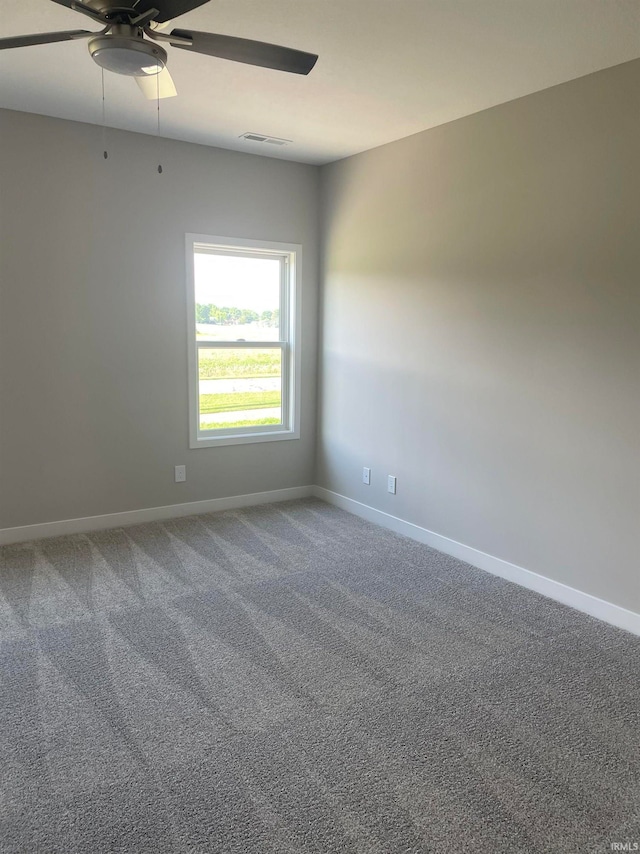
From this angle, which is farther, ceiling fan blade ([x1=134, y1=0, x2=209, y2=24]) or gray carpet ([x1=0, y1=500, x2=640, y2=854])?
gray carpet ([x1=0, y1=500, x2=640, y2=854])

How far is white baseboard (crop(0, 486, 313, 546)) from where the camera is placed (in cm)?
400

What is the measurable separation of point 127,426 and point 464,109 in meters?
2.91

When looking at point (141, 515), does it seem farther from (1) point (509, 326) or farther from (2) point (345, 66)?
(2) point (345, 66)

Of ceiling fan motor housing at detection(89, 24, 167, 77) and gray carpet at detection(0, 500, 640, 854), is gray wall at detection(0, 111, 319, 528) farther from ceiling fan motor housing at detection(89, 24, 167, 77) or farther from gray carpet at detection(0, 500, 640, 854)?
ceiling fan motor housing at detection(89, 24, 167, 77)

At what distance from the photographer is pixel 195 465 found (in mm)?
4602

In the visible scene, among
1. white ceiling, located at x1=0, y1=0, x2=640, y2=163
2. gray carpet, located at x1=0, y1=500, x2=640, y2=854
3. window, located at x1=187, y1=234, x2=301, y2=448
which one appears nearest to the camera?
gray carpet, located at x1=0, y1=500, x2=640, y2=854

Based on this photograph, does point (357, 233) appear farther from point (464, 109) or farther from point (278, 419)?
point (278, 419)

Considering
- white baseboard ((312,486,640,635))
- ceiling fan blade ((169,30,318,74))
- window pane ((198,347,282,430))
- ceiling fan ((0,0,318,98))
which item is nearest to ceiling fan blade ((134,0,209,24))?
ceiling fan ((0,0,318,98))

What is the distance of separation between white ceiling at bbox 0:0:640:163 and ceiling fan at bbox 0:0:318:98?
483 mm

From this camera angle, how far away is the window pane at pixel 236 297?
4531 millimetres

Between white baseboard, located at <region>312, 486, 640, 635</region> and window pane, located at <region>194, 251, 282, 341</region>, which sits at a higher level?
window pane, located at <region>194, 251, 282, 341</region>

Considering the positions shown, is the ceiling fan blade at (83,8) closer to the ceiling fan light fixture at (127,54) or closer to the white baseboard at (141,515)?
the ceiling fan light fixture at (127,54)

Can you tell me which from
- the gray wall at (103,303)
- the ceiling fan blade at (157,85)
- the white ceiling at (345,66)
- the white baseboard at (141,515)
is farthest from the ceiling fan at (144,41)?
the white baseboard at (141,515)

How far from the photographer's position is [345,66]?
9.24ft
